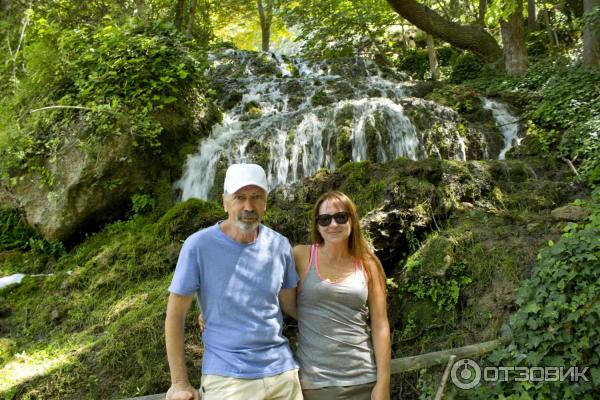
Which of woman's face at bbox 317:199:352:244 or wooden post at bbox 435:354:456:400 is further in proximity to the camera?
wooden post at bbox 435:354:456:400

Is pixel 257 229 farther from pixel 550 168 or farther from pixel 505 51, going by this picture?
pixel 505 51

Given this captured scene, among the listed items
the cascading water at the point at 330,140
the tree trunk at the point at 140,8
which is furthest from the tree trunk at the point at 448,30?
the tree trunk at the point at 140,8

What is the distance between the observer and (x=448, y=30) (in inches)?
499

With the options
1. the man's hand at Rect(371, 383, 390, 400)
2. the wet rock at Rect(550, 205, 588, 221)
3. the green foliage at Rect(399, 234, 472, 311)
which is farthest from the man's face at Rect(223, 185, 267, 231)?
the wet rock at Rect(550, 205, 588, 221)

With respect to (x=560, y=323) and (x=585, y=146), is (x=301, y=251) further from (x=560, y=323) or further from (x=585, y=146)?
(x=585, y=146)

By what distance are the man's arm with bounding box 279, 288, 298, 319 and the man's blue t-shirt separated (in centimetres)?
14

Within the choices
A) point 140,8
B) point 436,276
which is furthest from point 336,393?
point 140,8

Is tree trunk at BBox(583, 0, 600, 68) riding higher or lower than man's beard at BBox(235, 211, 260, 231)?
higher

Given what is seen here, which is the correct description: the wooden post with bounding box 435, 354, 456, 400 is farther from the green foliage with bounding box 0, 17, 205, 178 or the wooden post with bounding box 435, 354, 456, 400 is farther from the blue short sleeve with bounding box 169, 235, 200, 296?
the green foliage with bounding box 0, 17, 205, 178

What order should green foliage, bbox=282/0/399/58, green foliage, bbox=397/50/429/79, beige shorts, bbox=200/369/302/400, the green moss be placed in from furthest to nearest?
green foliage, bbox=397/50/429/79 < green foliage, bbox=282/0/399/58 < the green moss < beige shorts, bbox=200/369/302/400

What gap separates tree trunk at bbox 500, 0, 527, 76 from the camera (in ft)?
42.0

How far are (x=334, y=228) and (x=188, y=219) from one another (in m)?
4.10

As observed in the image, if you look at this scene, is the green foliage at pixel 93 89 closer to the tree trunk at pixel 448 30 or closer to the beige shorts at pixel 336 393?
the tree trunk at pixel 448 30

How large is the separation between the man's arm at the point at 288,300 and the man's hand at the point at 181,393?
A: 0.65m
